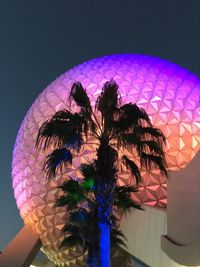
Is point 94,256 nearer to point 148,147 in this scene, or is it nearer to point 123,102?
point 148,147

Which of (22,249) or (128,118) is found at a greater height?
(128,118)

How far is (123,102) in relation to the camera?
21609 mm

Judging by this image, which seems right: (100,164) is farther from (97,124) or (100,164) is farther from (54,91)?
(54,91)

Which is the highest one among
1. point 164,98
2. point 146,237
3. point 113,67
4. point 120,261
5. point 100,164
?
point 113,67

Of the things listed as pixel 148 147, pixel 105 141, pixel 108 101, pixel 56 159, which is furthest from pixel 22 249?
pixel 108 101

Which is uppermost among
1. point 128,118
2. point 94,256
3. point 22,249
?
point 128,118

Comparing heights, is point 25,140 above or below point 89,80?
below

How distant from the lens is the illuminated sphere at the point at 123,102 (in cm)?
2050

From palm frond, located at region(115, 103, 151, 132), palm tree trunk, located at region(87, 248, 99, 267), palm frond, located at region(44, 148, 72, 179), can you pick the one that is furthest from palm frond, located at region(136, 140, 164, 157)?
palm tree trunk, located at region(87, 248, 99, 267)

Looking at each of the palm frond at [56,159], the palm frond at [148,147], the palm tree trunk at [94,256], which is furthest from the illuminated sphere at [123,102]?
the palm frond at [56,159]

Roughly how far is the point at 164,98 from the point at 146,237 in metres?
7.61

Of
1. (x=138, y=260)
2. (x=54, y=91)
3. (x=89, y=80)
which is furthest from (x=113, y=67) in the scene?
(x=138, y=260)

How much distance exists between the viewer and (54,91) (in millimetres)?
24250

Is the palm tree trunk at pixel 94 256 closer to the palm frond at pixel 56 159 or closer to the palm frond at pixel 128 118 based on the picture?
the palm frond at pixel 56 159
